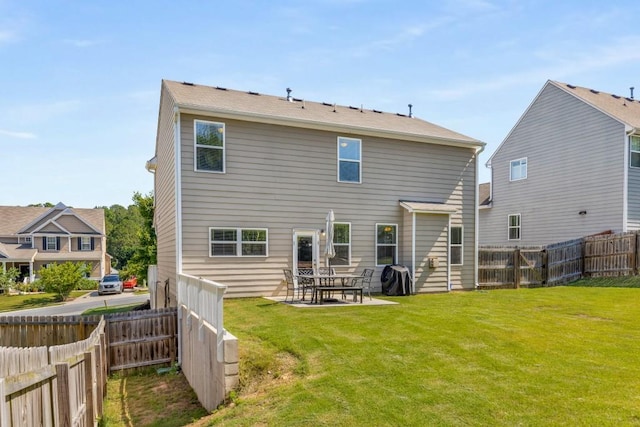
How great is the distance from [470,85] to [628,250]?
306 inches

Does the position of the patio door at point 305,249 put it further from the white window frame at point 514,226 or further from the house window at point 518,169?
the house window at point 518,169

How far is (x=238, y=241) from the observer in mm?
10555

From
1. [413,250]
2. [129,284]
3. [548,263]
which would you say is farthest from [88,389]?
[129,284]

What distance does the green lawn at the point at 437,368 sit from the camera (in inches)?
144

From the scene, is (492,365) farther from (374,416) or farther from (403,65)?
(403,65)

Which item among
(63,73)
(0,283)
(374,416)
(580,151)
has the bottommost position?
(0,283)

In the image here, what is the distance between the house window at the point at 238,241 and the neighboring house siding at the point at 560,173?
13342mm

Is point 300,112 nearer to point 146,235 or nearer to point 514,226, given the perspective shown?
point 514,226

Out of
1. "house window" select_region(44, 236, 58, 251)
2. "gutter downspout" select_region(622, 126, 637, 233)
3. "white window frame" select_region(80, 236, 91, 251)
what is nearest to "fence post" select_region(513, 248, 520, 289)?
"gutter downspout" select_region(622, 126, 637, 233)

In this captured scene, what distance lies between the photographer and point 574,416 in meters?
3.43


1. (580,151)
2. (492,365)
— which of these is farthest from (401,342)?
(580,151)

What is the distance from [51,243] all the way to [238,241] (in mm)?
32062

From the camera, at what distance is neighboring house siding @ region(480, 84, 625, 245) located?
15.0 m

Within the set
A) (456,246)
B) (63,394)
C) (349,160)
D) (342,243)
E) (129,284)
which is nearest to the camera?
(63,394)
